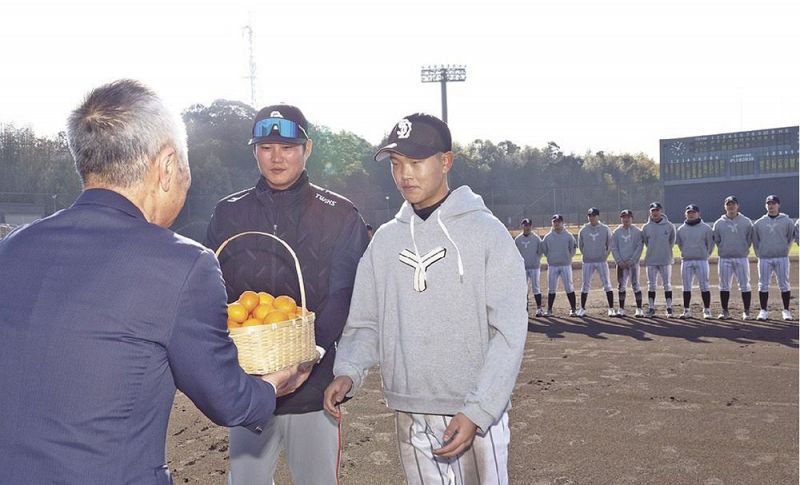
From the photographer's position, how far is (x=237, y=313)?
2.69m

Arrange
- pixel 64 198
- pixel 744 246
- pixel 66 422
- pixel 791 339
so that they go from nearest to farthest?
pixel 66 422, pixel 791 339, pixel 744 246, pixel 64 198

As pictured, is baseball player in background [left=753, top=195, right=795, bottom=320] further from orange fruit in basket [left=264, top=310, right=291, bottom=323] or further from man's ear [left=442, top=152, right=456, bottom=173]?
orange fruit in basket [left=264, top=310, right=291, bottom=323]

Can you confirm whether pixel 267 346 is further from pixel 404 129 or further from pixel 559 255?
pixel 559 255

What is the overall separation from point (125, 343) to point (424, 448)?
5.18 feet

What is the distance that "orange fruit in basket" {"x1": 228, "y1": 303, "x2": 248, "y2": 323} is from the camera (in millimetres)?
2680

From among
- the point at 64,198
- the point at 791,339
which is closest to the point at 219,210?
the point at 791,339

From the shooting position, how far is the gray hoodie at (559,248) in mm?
16188

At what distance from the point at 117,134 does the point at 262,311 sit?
1066 millimetres

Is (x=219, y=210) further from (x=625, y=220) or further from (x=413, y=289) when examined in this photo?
(x=625, y=220)

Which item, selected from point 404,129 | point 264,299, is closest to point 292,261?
point 264,299

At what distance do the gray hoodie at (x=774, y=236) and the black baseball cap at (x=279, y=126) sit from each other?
12722mm

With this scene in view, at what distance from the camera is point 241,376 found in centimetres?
196

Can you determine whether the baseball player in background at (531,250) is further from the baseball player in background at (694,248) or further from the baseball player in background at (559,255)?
the baseball player in background at (694,248)

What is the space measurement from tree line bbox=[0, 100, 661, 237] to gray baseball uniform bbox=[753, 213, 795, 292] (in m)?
31.7
